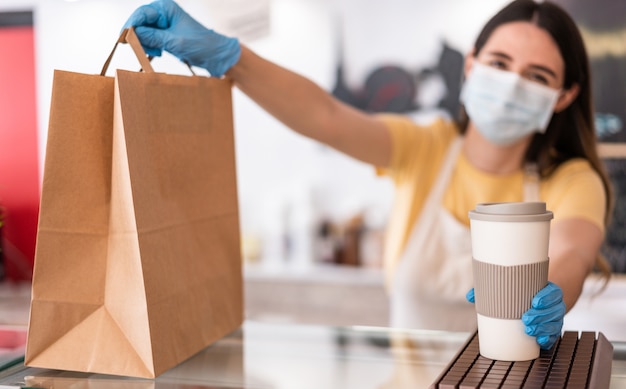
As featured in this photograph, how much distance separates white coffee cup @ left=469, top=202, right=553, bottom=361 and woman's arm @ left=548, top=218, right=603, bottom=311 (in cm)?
30

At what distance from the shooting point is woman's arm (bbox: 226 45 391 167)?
1.41 meters

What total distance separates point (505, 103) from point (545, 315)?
0.83m

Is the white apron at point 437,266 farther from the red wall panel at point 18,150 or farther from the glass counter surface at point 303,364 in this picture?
the red wall panel at point 18,150

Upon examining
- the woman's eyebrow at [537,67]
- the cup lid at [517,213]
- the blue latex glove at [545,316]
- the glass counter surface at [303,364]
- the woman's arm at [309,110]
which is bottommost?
the glass counter surface at [303,364]

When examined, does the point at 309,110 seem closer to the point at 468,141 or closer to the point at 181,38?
the point at 181,38

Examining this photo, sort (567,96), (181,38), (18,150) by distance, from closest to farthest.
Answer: (181,38)
(567,96)
(18,150)

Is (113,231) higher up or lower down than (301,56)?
lower down

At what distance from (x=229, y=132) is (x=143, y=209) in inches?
11.8

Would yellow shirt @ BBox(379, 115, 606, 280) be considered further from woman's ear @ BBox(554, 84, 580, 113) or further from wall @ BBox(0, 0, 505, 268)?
wall @ BBox(0, 0, 505, 268)

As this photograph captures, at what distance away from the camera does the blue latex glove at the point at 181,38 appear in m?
1.17

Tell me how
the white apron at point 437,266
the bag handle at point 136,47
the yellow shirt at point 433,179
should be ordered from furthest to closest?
the white apron at point 437,266 < the yellow shirt at point 433,179 < the bag handle at point 136,47

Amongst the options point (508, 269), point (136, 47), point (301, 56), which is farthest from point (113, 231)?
point (301, 56)

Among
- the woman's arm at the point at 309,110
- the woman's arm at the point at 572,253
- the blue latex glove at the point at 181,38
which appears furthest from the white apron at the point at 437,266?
the blue latex glove at the point at 181,38

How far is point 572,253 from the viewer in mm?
1288
